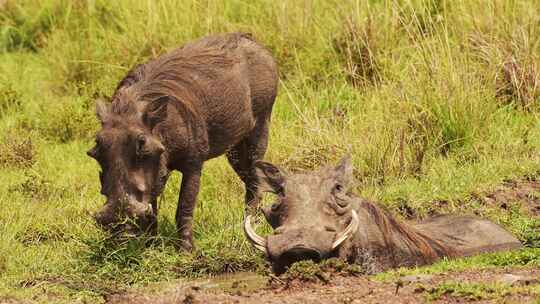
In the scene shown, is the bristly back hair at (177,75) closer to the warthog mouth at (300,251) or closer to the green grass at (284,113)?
the green grass at (284,113)

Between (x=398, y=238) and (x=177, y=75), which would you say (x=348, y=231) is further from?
(x=177, y=75)

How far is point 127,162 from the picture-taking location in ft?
19.8

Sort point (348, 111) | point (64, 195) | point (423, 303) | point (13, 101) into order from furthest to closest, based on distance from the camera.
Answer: point (13, 101), point (348, 111), point (64, 195), point (423, 303)

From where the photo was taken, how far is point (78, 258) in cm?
626

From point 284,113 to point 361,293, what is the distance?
417cm

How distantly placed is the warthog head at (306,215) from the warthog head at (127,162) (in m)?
0.56

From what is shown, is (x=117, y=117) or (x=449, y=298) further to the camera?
(x=117, y=117)

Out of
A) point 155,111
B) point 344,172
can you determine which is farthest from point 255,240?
point 155,111

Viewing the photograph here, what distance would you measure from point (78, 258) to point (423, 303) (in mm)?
2128

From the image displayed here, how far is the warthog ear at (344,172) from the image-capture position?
18.9 feet

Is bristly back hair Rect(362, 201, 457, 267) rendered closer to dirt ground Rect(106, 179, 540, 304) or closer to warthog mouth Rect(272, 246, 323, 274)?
dirt ground Rect(106, 179, 540, 304)

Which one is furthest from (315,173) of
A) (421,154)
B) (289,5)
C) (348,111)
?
(289,5)

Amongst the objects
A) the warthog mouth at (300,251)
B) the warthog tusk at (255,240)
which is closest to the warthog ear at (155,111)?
the warthog tusk at (255,240)

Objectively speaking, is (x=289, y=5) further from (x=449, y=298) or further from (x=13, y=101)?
(x=449, y=298)
